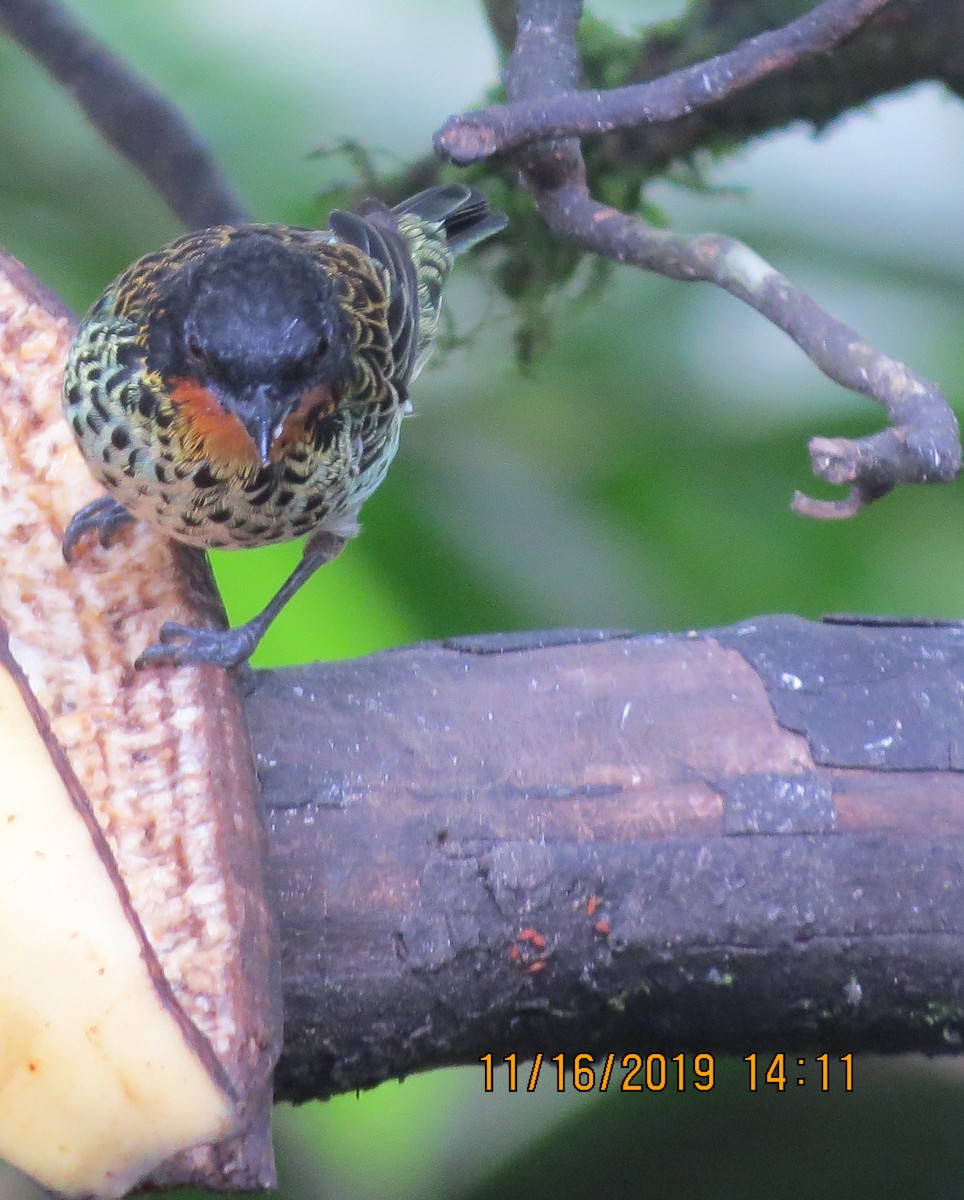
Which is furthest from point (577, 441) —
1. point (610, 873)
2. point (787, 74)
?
point (610, 873)

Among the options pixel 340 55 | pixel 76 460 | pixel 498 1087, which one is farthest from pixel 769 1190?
pixel 340 55

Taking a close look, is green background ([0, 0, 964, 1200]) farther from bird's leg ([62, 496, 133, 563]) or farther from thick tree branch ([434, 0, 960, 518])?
thick tree branch ([434, 0, 960, 518])

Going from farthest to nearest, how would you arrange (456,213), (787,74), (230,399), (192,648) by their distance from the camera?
(787,74)
(456,213)
(230,399)
(192,648)

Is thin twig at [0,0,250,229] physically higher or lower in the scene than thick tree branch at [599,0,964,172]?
higher

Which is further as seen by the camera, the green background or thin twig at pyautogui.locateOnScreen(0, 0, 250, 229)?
thin twig at pyautogui.locateOnScreen(0, 0, 250, 229)

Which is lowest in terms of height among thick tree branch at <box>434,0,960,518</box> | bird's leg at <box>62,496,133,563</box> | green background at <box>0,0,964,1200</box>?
green background at <box>0,0,964,1200</box>

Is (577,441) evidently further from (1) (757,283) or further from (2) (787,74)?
(1) (757,283)

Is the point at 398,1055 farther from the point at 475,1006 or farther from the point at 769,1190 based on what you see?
the point at 769,1190

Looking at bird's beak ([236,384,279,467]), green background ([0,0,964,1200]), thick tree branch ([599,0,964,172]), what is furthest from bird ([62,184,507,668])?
thick tree branch ([599,0,964,172])
